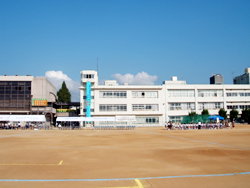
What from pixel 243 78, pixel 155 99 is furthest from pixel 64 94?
pixel 243 78

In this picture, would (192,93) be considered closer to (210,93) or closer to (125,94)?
(210,93)

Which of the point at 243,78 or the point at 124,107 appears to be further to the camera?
the point at 243,78

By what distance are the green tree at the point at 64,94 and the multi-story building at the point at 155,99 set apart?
3956 cm

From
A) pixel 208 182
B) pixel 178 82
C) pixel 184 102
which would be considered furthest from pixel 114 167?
pixel 178 82

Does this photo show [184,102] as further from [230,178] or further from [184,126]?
[230,178]

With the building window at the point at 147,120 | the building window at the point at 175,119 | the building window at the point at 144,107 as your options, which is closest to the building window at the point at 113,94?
the building window at the point at 144,107

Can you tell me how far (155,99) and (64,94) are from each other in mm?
51813

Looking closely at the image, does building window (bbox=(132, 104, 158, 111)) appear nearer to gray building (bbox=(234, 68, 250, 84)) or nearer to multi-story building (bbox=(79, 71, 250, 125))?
multi-story building (bbox=(79, 71, 250, 125))

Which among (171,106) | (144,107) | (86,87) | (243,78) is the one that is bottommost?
(144,107)

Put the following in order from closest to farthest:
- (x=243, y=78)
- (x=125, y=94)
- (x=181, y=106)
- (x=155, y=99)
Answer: (x=125, y=94), (x=155, y=99), (x=181, y=106), (x=243, y=78)

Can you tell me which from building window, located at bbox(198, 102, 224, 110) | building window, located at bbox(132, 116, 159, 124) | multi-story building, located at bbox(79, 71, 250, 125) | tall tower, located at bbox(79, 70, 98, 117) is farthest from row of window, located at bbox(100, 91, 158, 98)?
building window, located at bbox(198, 102, 224, 110)

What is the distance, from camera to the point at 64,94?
107125mm

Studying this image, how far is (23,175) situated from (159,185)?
5310 mm

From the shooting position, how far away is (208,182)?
8055 millimetres
